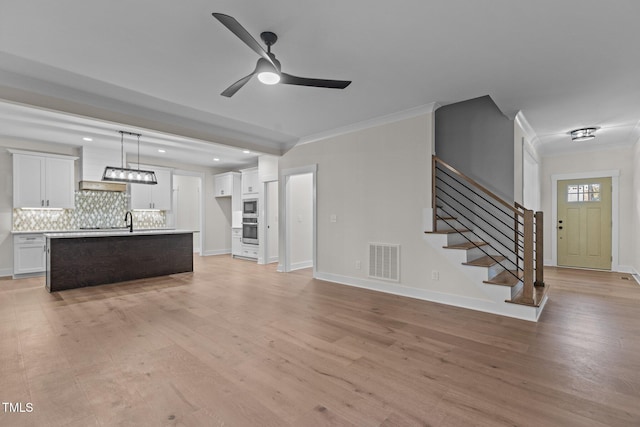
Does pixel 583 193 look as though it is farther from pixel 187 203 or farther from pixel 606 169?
pixel 187 203

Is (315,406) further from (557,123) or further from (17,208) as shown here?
(17,208)

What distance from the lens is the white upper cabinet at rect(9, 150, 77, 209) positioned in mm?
5836

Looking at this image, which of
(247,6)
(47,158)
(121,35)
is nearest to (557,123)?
(247,6)

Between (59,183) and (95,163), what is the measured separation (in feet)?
2.47

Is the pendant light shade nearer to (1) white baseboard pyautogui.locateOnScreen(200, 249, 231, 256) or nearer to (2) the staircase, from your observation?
(1) white baseboard pyautogui.locateOnScreen(200, 249, 231, 256)

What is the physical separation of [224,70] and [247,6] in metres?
1.10

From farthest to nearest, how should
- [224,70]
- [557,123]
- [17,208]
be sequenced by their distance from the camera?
[17,208], [557,123], [224,70]

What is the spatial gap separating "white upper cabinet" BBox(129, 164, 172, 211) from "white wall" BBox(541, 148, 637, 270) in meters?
9.26

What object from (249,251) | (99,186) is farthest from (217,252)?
(99,186)

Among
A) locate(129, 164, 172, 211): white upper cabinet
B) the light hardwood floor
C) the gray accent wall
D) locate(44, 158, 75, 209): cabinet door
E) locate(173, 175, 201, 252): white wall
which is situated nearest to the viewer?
the light hardwood floor

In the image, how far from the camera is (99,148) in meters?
6.57

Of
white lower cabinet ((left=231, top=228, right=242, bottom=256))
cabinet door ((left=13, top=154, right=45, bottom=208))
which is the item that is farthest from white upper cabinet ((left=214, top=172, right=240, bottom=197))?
cabinet door ((left=13, top=154, right=45, bottom=208))

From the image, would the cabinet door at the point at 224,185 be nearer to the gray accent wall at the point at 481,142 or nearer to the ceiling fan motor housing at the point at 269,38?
the gray accent wall at the point at 481,142

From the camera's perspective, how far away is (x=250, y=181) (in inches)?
315
